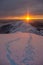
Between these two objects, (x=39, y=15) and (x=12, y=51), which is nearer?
(x=12, y=51)

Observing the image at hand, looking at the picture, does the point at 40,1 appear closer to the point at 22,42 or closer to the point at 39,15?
the point at 39,15

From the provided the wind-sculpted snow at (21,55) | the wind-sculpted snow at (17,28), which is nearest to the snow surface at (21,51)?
the wind-sculpted snow at (21,55)

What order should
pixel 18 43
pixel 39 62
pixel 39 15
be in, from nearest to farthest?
pixel 39 62
pixel 18 43
pixel 39 15

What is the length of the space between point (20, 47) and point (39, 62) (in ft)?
Answer: 0.42

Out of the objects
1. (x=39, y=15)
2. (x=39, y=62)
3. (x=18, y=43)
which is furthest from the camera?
(x=39, y=15)

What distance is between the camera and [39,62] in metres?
0.60

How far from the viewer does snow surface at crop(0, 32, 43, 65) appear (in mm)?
596

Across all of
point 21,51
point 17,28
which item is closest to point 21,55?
point 21,51

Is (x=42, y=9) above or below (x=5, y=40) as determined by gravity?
above

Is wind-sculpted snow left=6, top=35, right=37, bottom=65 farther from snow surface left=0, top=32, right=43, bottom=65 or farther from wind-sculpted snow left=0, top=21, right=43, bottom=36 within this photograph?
wind-sculpted snow left=0, top=21, right=43, bottom=36

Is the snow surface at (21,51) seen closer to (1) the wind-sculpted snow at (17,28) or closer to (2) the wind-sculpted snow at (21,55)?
(2) the wind-sculpted snow at (21,55)

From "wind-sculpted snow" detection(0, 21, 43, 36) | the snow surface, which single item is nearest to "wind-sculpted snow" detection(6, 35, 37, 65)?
the snow surface

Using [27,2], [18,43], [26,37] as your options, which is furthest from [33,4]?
[18,43]

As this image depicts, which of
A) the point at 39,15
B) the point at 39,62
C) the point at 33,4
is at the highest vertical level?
the point at 33,4
